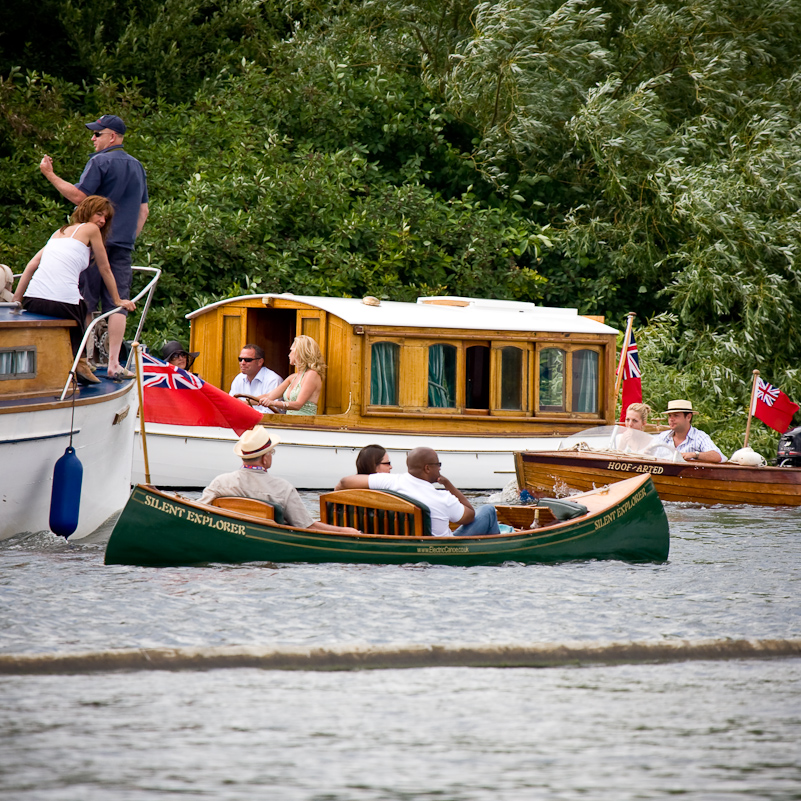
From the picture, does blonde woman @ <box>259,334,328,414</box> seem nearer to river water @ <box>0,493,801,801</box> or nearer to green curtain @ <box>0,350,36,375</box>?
green curtain @ <box>0,350,36,375</box>

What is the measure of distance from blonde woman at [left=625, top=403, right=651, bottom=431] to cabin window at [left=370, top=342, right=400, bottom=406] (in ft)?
9.56

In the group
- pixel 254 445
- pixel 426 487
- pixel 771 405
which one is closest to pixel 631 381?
pixel 771 405

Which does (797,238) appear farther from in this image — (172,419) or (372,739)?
(372,739)

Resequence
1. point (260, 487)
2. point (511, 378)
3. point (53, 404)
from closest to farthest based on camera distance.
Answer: point (260, 487), point (53, 404), point (511, 378)

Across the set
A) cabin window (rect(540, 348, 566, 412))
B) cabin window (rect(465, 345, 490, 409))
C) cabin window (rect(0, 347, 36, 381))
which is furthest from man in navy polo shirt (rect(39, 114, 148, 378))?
cabin window (rect(540, 348, 566, 412))

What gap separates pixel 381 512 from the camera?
10.6m

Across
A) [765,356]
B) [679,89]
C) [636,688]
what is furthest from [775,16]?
[636,688]

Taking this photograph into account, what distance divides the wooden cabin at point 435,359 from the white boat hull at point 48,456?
4433mm

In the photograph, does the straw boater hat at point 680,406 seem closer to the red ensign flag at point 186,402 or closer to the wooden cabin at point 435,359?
the wooden cabin at point 435,359

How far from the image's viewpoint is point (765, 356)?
74.5 ft

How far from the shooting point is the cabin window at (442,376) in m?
17.5

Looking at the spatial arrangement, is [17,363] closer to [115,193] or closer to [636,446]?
[115,193]

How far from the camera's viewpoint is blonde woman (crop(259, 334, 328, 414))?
17.0m

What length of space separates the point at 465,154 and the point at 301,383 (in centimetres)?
1041
